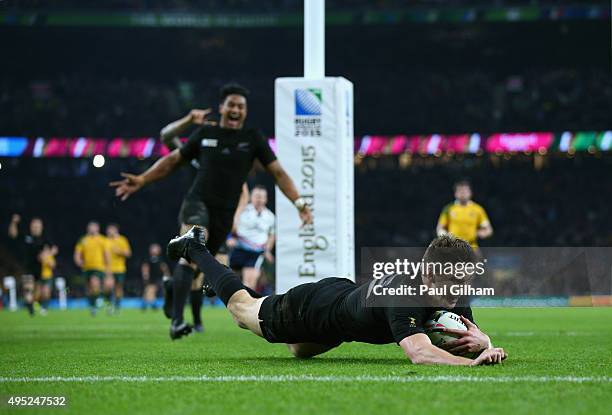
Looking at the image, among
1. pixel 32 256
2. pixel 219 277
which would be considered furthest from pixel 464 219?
pixel 219 277

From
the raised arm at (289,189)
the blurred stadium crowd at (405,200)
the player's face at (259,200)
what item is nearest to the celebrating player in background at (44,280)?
the player's face at (259,200)

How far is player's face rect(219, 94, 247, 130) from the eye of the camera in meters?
8.13

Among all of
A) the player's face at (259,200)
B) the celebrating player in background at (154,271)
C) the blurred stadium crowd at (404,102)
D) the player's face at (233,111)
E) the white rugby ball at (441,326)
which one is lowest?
the celebrating player in background at (154,271)

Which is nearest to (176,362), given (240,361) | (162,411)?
(240,361)

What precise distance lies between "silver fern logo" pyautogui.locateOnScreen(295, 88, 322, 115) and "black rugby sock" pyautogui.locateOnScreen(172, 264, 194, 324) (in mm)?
2322

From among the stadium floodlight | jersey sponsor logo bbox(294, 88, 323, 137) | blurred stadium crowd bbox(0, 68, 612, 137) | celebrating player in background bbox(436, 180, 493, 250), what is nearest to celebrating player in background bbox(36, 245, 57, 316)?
celebrating player in background bbox(436, 180, 493, 250)

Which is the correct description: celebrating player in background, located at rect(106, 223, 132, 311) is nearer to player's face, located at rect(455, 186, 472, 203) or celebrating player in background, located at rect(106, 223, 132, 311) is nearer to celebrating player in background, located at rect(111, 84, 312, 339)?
player's face, located at rect(455, 186, 472, 203)

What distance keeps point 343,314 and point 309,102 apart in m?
4.94

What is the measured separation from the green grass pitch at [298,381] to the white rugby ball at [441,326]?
0.64 ft

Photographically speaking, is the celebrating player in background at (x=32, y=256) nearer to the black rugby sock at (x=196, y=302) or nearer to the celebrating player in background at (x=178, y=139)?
the black rugby sock at (x=196, y=302)

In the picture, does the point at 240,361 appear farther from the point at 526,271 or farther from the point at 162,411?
the point at 526,271

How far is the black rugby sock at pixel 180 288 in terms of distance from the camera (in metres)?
8.12

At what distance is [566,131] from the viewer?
32469mm

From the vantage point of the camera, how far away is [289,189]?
26.3ft
